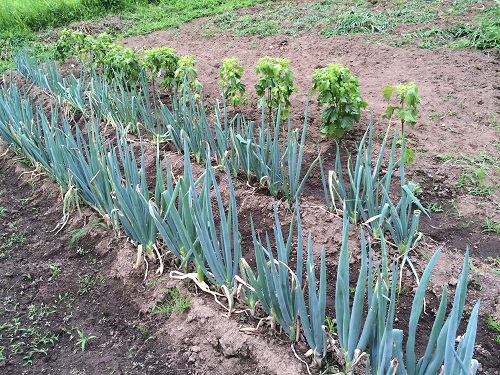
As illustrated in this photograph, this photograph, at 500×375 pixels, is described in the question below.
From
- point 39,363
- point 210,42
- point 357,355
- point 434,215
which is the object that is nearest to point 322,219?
point 434,215

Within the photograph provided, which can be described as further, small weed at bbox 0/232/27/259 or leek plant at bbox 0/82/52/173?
leek plant at bbox 0/82/52/173

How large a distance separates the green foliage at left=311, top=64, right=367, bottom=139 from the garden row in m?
0.46

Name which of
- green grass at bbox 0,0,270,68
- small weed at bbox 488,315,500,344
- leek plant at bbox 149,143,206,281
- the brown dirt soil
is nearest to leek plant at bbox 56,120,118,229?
the brown dirt soil

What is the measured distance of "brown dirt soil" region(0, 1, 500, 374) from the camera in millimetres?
1984

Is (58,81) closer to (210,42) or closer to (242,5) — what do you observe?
(210,42)

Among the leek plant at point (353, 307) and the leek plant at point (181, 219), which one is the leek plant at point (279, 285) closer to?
the leek plant at point (353, 307)

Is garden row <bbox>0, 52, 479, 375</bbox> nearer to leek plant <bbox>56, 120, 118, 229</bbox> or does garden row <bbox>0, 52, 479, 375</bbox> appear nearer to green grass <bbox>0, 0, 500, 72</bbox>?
leek plant <bbox>56, 120, 118, 229</bbox>

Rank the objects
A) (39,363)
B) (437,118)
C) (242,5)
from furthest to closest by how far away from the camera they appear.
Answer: (242,5)
(437,118)
(39,363)

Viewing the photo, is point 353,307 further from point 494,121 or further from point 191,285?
point 494,121

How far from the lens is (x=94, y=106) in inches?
149

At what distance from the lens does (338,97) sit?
3.11 meters

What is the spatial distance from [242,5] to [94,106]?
4.67 meters

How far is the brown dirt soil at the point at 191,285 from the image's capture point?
198cm

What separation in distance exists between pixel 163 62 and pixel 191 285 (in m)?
2.32
